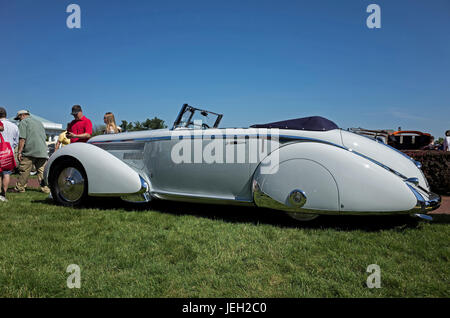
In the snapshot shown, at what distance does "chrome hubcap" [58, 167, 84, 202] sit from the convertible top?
2.75 metres

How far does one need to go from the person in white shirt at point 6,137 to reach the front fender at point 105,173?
170cm

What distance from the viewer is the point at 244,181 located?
3543 millimetres

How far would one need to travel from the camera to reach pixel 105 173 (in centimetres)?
405

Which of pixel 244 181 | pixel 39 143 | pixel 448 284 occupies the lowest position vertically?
pixel 448 284

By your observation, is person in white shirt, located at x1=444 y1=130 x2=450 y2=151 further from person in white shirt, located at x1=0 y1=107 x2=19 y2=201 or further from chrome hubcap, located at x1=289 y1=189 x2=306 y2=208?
person in white shirt, located at x1=0 y1=107 x2=19 y2=201

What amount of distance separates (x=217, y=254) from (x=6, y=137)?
17.4 feet

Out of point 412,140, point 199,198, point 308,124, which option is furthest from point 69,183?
point 412,140

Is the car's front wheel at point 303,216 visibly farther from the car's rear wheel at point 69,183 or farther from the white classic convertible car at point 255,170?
the car's rear wheel at point 69,183

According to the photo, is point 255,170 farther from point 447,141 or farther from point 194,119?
point 447,141

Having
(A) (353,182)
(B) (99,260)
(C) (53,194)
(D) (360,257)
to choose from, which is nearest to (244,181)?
(A) (353,182)

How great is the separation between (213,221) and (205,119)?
5.83ft
